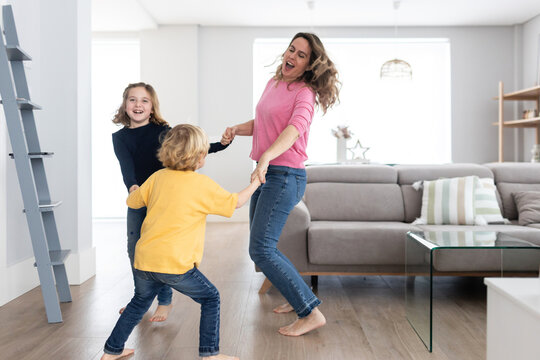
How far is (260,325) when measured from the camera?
234 centimetres

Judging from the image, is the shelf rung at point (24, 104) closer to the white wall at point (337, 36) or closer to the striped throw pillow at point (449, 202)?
the striped throw pillow at point (449, 202)

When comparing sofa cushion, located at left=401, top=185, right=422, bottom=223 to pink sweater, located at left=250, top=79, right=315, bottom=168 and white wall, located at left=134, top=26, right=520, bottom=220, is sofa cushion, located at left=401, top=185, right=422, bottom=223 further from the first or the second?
white wall, located at left=134, top=26, right=520, bottom=220

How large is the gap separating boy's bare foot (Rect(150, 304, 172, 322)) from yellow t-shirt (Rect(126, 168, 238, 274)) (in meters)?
0.77

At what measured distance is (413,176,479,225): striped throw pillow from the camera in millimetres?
3141

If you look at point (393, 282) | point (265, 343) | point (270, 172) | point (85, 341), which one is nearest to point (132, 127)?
point (270, 172)

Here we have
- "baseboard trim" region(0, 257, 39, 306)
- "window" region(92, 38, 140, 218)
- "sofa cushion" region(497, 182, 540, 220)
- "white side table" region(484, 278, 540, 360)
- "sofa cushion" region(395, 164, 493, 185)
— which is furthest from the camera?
"window" region(92, 38, 140, 218)

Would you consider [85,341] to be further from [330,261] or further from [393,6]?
[393,6]

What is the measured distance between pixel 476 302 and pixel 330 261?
836mm

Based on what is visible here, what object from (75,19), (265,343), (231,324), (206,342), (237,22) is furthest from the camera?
(237,22)

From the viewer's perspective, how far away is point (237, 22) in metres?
6.53

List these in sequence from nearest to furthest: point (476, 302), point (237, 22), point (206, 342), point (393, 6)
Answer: point (206, 342) → point (476, 302) → point (393, 6) → point (237, 22)

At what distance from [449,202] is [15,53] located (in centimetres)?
265

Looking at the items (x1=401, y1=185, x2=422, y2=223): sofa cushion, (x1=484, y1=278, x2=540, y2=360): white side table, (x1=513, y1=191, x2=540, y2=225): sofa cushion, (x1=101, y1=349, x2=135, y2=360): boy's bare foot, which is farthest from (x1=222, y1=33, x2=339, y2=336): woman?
(x1=513, y1=191, x2=540, y2=225): sofa cushion

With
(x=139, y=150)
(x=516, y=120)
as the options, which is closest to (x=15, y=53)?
(x=139, y=150)
